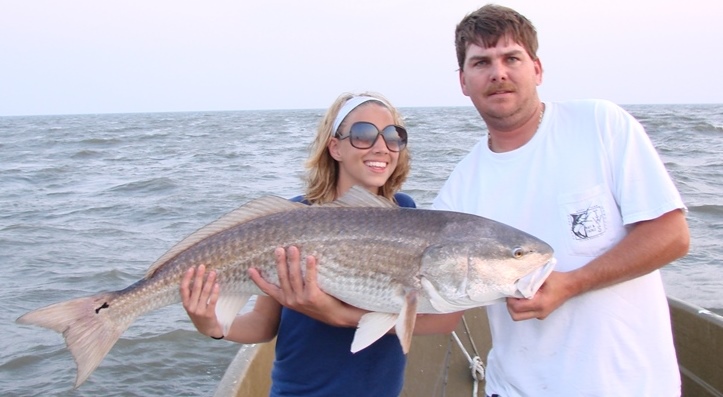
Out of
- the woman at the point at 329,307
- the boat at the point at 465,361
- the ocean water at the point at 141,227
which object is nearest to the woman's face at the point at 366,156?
the woman at the point at 329,307

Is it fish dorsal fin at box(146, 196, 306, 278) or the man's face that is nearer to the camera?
the man's face

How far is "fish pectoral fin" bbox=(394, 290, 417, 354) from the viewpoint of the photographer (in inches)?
112

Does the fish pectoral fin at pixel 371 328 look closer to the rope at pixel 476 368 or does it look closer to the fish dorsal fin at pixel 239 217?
the fish dorsal fin at pixel 239 217

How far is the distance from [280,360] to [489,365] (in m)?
1.06

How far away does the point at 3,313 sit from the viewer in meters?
8.48

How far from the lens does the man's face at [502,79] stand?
2.98 m

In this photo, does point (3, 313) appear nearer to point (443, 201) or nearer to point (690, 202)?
point (443, 201)

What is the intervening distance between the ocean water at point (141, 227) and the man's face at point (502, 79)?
2792 mm

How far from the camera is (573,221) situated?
2.75 meters

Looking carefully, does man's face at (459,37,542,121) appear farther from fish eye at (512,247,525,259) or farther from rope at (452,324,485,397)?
rope at (452,324,485,397)

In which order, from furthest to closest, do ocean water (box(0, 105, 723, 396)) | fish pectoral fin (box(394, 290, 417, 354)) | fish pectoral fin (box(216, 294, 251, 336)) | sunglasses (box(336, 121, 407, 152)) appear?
ocean water (box(0, 105, 723, 396)), sunglasses (box(336, 121, 407, 152)), fish pectoral fin (box(216, 294, 251, 336)), fish pectoral fin (box(394, 290, 417, 354))

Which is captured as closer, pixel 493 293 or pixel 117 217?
pixel 493 293

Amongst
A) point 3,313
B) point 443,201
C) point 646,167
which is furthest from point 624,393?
point 3,313

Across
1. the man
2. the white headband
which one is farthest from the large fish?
the white headband
